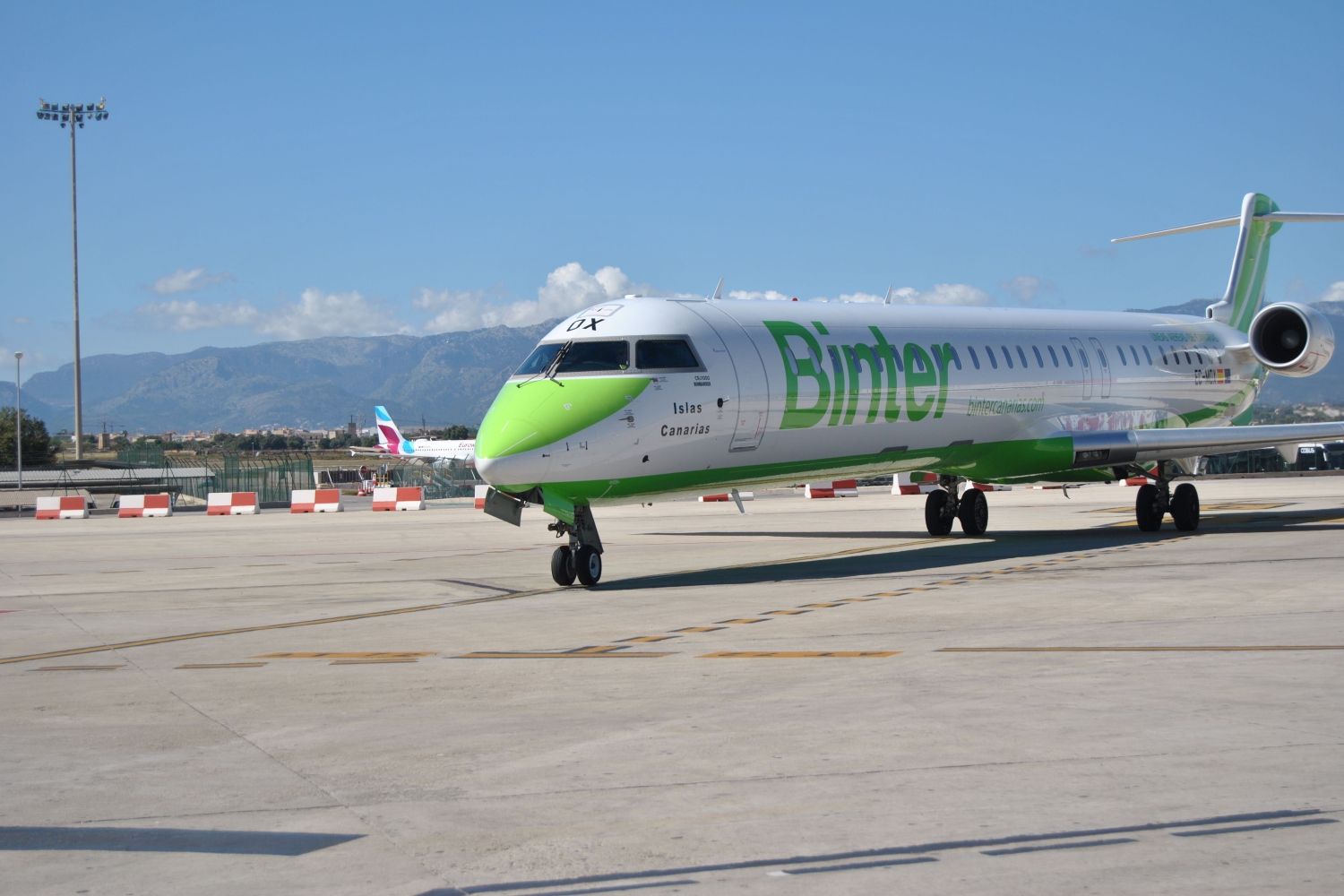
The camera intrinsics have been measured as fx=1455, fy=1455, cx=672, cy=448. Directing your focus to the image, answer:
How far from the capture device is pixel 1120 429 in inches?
1077

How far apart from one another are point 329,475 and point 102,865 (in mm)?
89592

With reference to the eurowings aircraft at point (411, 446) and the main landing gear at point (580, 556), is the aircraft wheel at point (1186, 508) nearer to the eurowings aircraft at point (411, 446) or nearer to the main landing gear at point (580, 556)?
the main landing gear at point (580, 556)

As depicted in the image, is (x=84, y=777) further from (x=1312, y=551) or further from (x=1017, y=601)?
(x=1312, y=551)

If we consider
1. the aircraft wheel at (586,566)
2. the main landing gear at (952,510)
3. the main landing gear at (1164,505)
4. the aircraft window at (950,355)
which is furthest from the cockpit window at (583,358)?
the main landing gear at (1164,505)

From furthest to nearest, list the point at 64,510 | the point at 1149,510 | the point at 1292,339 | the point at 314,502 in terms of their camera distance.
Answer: the point at 64,510
the point at 314,502
the point at 1292,339
the point at 1149,510

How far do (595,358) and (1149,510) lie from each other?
1215cm

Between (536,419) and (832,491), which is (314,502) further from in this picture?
(536,419)

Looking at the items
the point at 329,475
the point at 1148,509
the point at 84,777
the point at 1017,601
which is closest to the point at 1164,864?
the point at 84,777

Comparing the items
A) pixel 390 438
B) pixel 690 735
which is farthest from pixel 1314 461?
pixel 690 735

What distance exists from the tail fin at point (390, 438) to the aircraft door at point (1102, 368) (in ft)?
229

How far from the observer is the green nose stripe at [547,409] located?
17328 mm

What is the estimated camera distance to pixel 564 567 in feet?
59.8

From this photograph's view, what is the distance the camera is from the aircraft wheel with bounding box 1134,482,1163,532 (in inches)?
1013

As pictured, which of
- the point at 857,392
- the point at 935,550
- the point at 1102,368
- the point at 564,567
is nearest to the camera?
the point at 564,567
